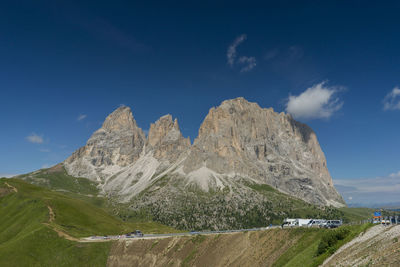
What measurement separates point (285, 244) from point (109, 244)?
6132cm

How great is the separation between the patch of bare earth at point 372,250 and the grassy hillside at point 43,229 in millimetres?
72103

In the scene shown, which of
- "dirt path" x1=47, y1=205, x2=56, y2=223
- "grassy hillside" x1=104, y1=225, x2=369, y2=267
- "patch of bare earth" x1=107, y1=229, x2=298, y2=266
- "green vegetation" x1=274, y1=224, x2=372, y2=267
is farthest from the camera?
"dirt path" x1=47, y1=205, x2=56, y2=223

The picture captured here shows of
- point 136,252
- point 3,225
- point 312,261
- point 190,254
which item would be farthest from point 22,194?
point 312,261

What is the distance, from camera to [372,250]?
3112cm

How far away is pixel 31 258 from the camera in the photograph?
88312 millimetres

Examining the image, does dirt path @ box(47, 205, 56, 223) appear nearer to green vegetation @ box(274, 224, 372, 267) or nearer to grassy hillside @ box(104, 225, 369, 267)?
grassy hillside @ box(104, 225, 369, 267)

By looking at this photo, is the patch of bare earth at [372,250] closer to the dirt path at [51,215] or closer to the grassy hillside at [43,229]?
the grassy hillside at [43,229]

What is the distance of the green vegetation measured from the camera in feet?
135

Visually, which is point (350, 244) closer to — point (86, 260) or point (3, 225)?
point (86, 260)

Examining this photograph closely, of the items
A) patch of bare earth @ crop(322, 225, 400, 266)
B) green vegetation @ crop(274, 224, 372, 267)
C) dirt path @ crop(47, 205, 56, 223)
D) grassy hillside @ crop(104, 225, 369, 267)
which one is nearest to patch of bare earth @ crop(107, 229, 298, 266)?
grassy hillside @ crop(104, 225, 369, 267)

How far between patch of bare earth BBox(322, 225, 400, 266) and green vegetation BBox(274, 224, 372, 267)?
171cm

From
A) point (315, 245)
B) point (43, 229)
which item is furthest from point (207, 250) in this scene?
point (43, 229)

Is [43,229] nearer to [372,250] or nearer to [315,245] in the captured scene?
[315,245]

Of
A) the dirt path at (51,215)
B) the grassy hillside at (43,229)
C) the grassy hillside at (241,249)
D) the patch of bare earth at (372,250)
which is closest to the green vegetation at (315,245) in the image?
the grassy hillside at (241,249)
